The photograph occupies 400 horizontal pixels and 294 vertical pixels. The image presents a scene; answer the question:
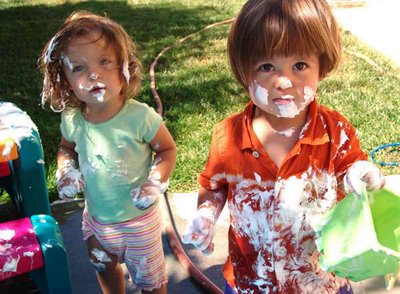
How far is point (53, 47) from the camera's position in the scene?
1.93 metres

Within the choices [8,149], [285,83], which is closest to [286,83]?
[285,83]

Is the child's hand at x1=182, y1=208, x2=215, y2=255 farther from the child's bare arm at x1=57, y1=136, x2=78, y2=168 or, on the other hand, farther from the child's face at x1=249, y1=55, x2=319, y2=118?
the child's bare arm at x1=57, y1=136, x2=78, y2=168

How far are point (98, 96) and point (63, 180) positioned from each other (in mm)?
321

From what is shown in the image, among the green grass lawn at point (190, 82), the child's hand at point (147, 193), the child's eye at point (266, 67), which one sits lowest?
the green grass lawn at point (190, 82)

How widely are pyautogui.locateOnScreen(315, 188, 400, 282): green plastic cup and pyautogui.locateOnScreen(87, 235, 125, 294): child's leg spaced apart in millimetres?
907

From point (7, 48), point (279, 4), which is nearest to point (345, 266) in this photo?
point (279, 4)

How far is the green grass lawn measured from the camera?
388 centimetres

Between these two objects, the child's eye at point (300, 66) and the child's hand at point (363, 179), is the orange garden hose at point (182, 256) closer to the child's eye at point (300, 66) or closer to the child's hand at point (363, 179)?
the child's hand at point (363, 179)

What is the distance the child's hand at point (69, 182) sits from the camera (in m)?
1.93

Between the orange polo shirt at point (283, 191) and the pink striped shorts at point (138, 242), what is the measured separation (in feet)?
1.55

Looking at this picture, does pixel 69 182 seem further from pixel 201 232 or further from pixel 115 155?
pixel 201 232

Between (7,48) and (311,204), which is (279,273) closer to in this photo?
(311,204)

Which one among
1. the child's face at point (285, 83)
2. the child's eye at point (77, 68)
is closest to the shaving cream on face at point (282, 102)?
the child's face at point (285, 83)

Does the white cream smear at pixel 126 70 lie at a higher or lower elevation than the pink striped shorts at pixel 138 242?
higher
